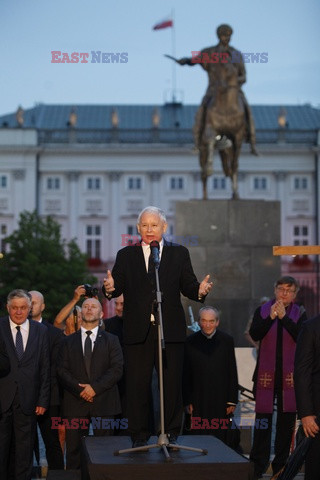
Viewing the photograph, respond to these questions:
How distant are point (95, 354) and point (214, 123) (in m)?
8.49

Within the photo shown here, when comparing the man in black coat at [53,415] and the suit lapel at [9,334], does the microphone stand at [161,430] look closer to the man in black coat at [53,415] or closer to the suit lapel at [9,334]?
the suit lapel at [9,334]

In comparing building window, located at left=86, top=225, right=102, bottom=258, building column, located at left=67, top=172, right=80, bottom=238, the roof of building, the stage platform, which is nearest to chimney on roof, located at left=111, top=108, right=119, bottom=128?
the roof of building

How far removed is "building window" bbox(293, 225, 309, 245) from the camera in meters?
75.9

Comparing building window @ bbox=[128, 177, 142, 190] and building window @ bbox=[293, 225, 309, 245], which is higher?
building window @ bbox=[128, 177, 142, 190]

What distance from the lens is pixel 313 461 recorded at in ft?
25.5

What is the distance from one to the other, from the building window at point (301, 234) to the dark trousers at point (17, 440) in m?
67.3

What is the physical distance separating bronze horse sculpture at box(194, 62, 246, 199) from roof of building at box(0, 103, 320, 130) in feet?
196

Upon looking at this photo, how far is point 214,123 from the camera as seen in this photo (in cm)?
1769

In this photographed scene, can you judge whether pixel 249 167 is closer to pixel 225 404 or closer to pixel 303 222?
pixel 303 222

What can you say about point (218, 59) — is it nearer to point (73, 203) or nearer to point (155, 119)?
point (73, 203)

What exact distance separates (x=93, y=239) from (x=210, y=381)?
67054 millimetres

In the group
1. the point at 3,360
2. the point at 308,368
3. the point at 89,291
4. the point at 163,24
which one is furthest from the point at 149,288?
the point at 163,24

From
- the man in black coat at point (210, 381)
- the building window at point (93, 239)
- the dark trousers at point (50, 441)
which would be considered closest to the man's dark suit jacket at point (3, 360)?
the dark trousers at point (50, 441)

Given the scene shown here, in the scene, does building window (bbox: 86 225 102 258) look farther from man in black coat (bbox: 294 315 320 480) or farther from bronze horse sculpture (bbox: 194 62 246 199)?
man in black coat (bbox: 294 315 320 480)
